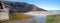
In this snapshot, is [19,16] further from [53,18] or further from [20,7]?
[53,18]

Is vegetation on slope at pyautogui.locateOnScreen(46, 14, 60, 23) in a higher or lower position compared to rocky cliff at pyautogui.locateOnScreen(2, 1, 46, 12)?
lower

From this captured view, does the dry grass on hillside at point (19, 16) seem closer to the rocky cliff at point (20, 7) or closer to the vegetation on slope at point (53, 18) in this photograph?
the rocky cliff at point (20, 7)

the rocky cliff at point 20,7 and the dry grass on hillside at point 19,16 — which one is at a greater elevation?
the rocky cliff at point 20,7

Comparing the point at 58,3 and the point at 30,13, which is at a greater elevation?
the point at 58,3

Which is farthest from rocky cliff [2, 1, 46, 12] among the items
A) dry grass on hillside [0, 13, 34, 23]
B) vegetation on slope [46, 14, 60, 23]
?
vegetation on slope [46, 14, 60, 23]

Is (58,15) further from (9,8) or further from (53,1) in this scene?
(9,8)

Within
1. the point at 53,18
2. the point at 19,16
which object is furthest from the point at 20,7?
the point at 53,18

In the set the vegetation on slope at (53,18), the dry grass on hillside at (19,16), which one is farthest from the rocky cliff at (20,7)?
the vegetation on slope at (53,18)

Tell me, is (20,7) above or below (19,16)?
above

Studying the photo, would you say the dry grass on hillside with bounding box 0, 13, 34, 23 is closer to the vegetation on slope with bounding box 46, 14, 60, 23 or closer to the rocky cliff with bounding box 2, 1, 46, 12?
the rocky cliff with bounding box 2, 1, 46, 12

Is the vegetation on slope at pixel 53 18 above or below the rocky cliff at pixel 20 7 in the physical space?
below

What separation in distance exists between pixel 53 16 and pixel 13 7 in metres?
0.58

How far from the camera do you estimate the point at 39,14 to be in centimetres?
162

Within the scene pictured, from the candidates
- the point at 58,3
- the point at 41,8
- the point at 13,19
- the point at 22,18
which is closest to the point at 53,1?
the point at 58,3
